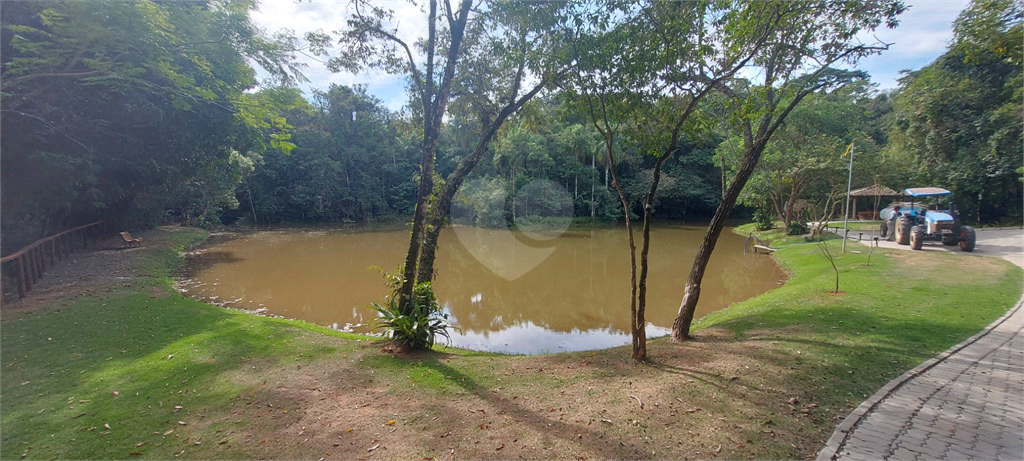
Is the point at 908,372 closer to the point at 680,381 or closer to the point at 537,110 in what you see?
the point at 680,381

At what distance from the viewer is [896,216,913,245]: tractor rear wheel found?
11633 mm

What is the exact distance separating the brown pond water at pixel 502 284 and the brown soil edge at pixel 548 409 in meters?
2.46

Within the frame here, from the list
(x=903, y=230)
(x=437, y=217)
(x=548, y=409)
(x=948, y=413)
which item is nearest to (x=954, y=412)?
(x=948, y=413)

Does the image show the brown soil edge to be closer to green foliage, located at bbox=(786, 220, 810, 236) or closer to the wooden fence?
the wooden fence

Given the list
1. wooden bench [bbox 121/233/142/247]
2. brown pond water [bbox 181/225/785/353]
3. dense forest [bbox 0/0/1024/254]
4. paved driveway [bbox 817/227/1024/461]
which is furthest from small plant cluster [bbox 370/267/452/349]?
wooden bench [bbox 121/233/142/247]

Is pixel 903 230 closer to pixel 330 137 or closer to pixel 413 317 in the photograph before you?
pixel 413 317

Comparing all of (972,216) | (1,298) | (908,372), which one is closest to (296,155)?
(1,298)

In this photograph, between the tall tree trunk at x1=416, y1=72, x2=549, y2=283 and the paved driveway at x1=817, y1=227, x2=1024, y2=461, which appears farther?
the tall tree trunk at x1=416, y1=72, x2=549, y2=283

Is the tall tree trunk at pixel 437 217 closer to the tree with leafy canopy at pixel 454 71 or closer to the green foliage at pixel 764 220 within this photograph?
the tree with leafy canopy at pixel 454 71

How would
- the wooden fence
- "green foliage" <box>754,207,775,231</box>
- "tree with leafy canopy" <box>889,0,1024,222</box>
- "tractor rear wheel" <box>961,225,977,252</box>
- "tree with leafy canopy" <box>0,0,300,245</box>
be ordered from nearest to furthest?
"tree with leafy canopy" <box>0,0,300,245</box> → the wooden fence → "tractor rear wheel" <box>961,225,977,252</box> → "tree with leafy canopy" <box>889,0,1024,222</box> → "green foliage" <box>754,207,775,231</box>

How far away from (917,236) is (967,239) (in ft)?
2.81

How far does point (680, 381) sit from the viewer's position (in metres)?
3.63

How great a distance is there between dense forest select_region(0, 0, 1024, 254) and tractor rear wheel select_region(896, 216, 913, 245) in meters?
3.20

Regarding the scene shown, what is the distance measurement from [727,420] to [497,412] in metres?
1.64
